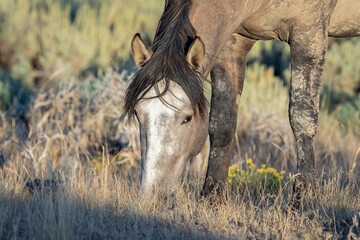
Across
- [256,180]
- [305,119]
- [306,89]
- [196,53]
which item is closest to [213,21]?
[196,53]

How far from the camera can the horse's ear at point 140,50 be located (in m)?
3.67

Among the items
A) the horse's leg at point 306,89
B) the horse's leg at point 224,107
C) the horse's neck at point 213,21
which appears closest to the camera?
the horse's neck at point 213,21

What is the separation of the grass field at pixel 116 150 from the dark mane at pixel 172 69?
0.75 m

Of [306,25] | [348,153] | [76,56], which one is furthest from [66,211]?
[76,56]

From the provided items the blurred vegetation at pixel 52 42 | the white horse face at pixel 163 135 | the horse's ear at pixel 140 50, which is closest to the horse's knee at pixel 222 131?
the white horse face at pixel 163 135

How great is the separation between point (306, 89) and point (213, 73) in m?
0.91

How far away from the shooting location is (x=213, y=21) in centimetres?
390

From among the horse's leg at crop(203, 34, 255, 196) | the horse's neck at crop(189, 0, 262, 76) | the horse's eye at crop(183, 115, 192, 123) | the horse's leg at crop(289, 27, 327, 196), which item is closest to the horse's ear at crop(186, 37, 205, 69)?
the horse's neck at crop(189, 0, 262, 76)

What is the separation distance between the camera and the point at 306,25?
431 centimetres

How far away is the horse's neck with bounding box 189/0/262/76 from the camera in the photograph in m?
3.85

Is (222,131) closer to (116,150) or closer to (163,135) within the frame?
(163,135)

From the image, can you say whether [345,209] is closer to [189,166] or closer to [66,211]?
[66,211]

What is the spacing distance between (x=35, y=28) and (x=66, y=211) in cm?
941

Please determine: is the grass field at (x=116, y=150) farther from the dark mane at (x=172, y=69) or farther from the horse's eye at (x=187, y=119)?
the dark mane at (x=172, y=69)
